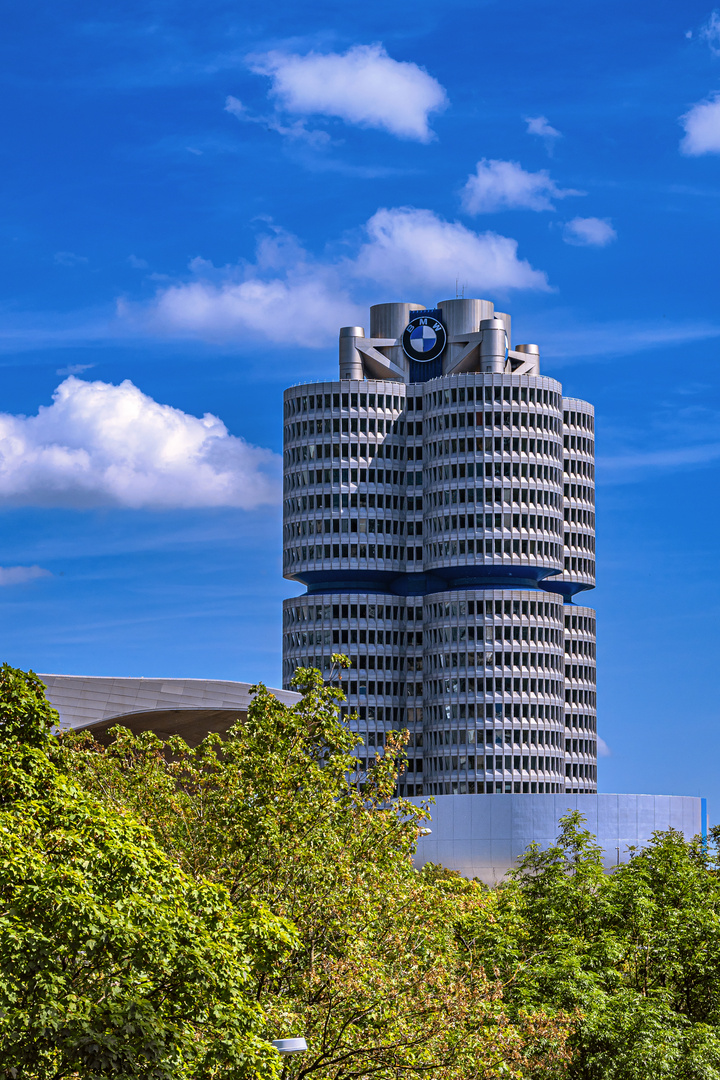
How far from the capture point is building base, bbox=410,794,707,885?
490 ft

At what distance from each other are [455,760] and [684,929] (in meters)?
140

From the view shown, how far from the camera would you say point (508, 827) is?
495 feet

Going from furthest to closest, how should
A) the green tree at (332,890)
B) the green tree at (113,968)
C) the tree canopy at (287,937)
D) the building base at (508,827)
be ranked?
the building base at (508,827) < the green tree at (332,890) < the tree canopy at (287,937) < the green tree at (113,968)

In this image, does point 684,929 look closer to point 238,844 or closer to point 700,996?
point 700,996

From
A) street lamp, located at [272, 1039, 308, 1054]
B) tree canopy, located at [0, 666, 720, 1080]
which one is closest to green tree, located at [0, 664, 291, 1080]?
tree canopy, located at [0, 666, 720, 1080]

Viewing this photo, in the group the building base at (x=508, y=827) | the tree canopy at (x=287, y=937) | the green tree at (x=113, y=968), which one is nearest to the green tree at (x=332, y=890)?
the tree canopy at (x=287, y=937)

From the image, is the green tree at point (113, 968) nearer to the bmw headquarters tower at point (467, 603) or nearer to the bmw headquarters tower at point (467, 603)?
the bmw headquarters tower at point (467, 603)

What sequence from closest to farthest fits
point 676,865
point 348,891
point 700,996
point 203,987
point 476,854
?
point 203,987 → point 348,891 → point 700,996 → point 676,865 → point 476,854

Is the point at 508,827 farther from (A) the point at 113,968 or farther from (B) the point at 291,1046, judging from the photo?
(A) the point at 113,968

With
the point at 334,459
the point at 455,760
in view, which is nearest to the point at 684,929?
the point at 455,760

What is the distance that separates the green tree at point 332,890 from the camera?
90.3 ft

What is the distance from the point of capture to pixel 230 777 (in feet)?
107

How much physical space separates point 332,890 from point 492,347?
568ft

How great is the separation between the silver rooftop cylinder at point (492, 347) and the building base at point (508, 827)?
6603 cm
